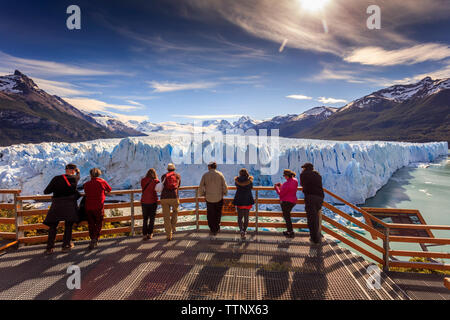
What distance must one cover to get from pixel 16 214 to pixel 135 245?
2.55 metres

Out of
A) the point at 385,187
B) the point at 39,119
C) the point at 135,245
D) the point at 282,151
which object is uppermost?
the point at 39,119

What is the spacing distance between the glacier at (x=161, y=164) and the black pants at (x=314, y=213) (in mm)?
18132

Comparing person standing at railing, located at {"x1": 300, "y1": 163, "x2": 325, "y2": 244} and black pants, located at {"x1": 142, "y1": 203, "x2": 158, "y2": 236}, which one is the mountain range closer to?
person standing at railing, located at {"x1": 300, "y1": 163, "x2": 325, "y2": 244}

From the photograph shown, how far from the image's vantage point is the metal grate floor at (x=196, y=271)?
10.6 feet

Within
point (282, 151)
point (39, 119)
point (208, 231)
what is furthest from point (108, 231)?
point (39, 119)

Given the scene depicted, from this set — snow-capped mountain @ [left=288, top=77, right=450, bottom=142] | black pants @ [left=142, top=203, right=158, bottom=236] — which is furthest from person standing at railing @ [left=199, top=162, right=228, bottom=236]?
snow-capped mountain @ [left=288, top=77, right=450, bottom=142]

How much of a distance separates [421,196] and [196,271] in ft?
90.3

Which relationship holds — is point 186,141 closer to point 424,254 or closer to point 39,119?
point 424,254

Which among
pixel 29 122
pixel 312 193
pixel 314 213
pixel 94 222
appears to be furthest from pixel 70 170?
pixel 29 122

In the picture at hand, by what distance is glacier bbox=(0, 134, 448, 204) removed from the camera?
21.7 metres

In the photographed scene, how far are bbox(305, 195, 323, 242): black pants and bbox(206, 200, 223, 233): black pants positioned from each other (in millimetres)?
1863

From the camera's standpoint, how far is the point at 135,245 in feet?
15.4

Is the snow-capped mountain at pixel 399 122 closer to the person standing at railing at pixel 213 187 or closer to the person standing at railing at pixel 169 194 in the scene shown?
the person standing at railing at pixel 213 187

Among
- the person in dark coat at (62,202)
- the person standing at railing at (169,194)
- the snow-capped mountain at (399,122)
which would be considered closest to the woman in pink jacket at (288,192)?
the person standing at railing at (169,194)
